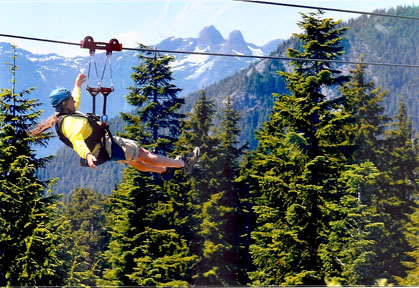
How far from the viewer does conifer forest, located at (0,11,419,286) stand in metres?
19.3

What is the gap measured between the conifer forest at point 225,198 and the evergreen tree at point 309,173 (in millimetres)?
43

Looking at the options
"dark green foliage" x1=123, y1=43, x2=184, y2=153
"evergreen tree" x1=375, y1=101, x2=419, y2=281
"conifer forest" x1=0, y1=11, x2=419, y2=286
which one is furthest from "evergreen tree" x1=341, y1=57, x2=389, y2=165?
"dark green foliage" x1=123, y1=43, x2=184, y2=153

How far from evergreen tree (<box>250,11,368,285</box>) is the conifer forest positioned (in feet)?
0.14

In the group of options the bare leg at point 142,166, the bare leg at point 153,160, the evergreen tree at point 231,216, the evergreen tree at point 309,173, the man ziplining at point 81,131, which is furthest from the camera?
the evergreen tree at point 231,216

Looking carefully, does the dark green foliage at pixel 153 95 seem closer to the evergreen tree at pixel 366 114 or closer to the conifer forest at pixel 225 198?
the conifer forest at pixel 225 198

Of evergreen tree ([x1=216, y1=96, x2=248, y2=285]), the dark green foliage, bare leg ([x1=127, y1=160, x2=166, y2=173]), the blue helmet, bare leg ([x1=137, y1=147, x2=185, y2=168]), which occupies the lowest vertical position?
evergreen tree ([x1=216, y1=96, x2=248, y2=285])

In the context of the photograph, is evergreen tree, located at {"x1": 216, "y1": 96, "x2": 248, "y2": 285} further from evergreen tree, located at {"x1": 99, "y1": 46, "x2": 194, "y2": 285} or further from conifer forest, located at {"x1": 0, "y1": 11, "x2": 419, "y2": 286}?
evergreen tree, located at {"x1": 99, "y1": 46, "x2": 194, "y2": 285}

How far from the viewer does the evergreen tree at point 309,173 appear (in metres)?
19.0

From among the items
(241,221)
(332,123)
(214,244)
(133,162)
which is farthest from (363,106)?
(133,162)

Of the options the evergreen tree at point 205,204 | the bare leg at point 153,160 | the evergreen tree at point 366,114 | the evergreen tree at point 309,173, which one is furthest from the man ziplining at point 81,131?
the evergreen tree at point 366,114

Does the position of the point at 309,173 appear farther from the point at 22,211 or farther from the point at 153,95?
the point at 22,211

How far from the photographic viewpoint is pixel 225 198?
31.3 metres

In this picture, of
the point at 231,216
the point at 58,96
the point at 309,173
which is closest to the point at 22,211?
the point at 309,173

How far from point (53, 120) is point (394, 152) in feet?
100.0
